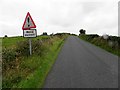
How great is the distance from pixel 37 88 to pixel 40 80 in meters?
1.00

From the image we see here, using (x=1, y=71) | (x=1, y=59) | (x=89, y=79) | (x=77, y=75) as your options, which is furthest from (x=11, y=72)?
(x=89, y=79)

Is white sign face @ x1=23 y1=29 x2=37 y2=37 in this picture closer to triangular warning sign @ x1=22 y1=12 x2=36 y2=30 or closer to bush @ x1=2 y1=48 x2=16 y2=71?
triangular warning sign @ x1=22 y1=12 x2=36 y2=30

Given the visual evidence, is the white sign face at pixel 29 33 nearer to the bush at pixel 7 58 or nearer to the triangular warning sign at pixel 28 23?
the triangular warning sign at pixel 28 23

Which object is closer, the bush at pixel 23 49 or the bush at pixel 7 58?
the bush at pixel 7 58

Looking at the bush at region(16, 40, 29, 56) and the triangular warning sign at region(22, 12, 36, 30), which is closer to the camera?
the triangular warning sign at region(22, 12, 36, 30)

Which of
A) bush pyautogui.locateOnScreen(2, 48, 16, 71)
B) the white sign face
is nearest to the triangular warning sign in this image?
the white sign face

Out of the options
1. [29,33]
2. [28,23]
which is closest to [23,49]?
[29,33]

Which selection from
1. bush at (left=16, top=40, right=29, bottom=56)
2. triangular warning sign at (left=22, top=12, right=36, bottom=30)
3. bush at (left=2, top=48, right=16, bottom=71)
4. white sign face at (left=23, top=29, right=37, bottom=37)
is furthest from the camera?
bush at (left=16, top=40, right=29, bottom=56)

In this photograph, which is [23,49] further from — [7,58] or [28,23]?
[28,23]

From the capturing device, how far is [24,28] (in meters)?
11.8

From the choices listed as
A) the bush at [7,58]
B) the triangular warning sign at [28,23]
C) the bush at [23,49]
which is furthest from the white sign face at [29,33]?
the bush at [23,49]

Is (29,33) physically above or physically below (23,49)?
above

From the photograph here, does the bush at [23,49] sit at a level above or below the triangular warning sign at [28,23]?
below

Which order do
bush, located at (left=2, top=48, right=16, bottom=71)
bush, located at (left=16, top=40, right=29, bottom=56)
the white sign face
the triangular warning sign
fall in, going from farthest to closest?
bush, located at (left=16, top=40, right=29, bottom=56), the white sign face, the triangular warning sign, bush, located at (left=2, top=48, right=16, bottom=71)
